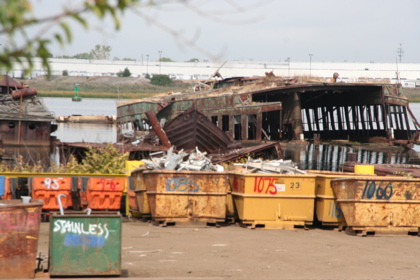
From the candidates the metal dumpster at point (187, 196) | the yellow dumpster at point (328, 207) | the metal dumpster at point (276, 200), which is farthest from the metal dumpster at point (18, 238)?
the yellow dumpster at point (328, 207)

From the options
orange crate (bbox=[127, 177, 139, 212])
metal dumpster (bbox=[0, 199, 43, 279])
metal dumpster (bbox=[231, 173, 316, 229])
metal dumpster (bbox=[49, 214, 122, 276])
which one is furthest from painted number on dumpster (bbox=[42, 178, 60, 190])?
metal dumpster (bbox=[0, 199, 43, 279])

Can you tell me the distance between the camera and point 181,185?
1283 cm

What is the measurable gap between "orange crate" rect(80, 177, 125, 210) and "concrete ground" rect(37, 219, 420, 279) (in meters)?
0.80

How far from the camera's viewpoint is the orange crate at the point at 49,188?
13273mm

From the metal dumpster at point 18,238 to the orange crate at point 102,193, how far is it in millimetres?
5215

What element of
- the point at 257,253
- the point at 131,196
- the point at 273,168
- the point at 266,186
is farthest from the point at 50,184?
the point at 257,253

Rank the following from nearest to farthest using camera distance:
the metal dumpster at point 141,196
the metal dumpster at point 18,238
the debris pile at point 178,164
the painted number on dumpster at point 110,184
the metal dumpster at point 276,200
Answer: the metal dumpster at point 18,238 → the metal dumpster at point 276,200 → the debris pile at point 178,164 → the metal dumpster at point 141,196 → the painted number on dumpster at point 110,184

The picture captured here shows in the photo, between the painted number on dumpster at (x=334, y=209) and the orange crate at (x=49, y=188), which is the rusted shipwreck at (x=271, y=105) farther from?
the painted number on dumpster at (x=334, y=209)

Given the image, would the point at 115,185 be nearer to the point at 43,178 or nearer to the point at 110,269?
the point at 43,178

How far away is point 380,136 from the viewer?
42.3 m

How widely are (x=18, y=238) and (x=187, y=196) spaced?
4984mm

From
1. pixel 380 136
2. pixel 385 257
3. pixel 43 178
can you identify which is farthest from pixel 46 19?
pixel 380 136

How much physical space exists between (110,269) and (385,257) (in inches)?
176

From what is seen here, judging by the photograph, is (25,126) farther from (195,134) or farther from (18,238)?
(18,238)
